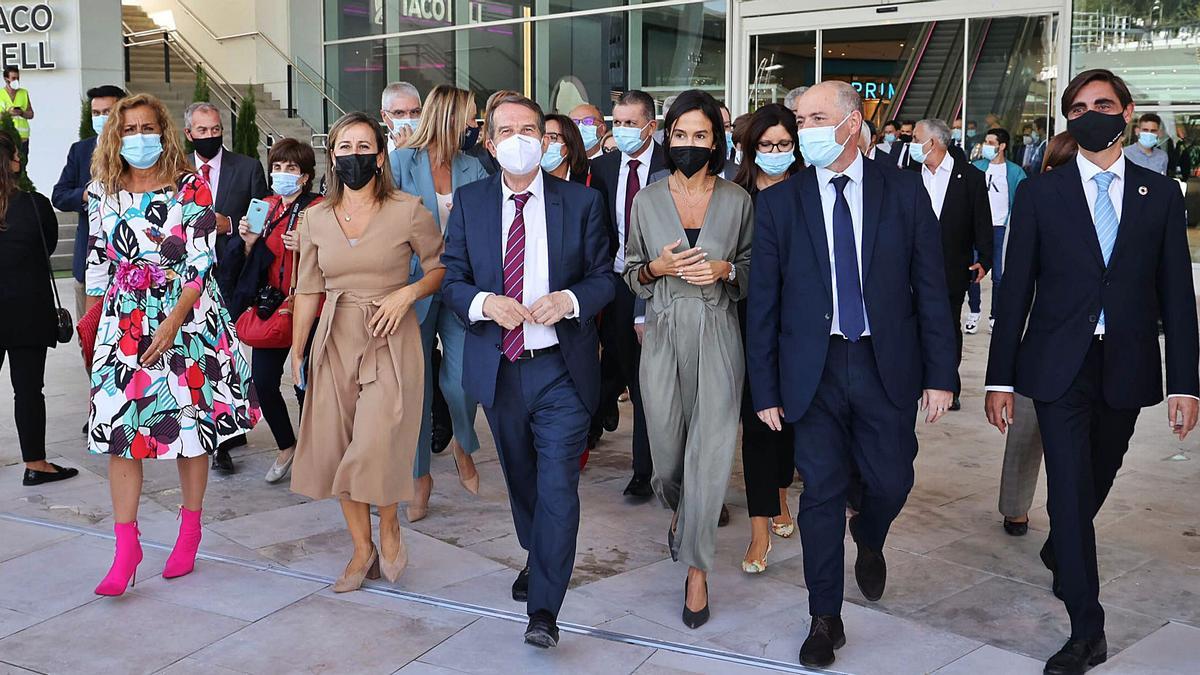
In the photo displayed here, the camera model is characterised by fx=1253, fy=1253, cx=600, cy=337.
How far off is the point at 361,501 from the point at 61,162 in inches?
619

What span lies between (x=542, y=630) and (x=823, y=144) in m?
1.80

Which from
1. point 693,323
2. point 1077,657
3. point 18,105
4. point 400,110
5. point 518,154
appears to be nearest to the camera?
point 1077,657

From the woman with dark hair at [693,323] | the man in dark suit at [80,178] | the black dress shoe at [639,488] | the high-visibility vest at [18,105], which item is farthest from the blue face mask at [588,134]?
the high-visibility vest at [18,105]

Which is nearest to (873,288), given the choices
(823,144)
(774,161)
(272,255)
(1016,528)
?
(823,144)

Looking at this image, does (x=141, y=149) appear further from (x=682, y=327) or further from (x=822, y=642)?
(x=822, y=642)

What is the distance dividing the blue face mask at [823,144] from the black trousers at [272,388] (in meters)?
3.27

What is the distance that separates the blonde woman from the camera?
18.6ft

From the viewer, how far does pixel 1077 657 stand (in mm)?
3920

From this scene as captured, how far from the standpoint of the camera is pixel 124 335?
4688 millimetres

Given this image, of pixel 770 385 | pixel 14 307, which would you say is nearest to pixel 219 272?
pixel 14 307

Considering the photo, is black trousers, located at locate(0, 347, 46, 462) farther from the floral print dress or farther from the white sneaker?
the white sneaker

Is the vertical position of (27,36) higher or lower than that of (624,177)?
higher

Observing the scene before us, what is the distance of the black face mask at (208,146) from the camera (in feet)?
22.4

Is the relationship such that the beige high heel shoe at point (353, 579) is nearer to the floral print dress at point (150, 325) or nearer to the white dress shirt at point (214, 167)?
the floral print dress at point (150, 325)
